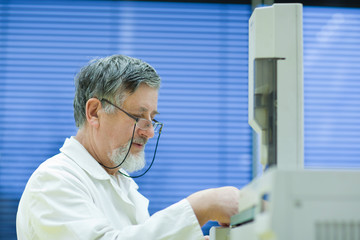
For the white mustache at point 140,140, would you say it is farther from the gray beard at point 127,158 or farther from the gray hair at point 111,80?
the gray hair at point 111,80

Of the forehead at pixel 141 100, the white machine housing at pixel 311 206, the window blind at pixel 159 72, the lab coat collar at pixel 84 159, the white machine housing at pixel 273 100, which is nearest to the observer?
the white machine housing at pixel 311 206

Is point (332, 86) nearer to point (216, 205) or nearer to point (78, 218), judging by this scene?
point (216, 205)

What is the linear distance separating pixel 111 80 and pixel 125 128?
7.0 inches

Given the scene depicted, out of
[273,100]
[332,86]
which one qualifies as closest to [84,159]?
[273,100]

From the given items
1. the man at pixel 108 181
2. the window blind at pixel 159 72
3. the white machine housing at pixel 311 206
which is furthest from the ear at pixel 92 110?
the window blind at pixel 159 72

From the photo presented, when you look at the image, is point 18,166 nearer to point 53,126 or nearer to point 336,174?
point 53,126

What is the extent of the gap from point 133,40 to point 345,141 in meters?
1.49

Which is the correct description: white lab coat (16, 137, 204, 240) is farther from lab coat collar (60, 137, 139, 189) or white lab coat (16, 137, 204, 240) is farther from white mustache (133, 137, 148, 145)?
white mustache (133, 137, 148, 145)

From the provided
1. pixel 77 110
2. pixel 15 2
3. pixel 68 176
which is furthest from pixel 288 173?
pixel 15 2

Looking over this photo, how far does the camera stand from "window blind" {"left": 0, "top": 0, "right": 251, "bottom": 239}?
9.88 ft

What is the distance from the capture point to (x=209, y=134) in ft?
10.1

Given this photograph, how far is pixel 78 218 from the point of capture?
137 cm

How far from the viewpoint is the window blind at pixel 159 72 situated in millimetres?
3012

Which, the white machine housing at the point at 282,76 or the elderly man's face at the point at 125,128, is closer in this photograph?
the white machine housing at the point at 282,76
